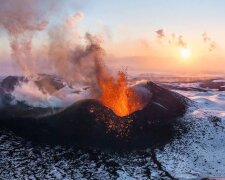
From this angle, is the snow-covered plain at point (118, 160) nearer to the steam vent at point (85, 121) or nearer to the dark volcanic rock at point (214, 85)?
the steam vent at point (85, 121)

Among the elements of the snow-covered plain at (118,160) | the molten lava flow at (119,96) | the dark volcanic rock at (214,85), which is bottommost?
the snow-covered plain at (118,160)

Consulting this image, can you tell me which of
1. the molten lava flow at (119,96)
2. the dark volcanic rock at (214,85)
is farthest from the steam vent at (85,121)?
the dark volcanic rock at (214,85)

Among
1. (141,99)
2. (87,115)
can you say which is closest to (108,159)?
(87,115)

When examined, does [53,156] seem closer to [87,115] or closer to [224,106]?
[87,115]

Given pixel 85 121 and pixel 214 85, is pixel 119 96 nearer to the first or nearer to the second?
pixel 85 121

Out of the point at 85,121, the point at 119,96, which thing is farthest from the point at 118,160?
the point at 119,96

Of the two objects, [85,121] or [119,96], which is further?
[119,96]
